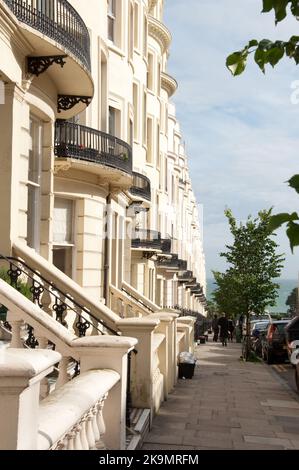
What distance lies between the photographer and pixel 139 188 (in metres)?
23.8

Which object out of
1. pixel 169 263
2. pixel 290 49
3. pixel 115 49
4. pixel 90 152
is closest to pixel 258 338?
pixel 169 263

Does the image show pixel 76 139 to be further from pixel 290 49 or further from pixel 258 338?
pixel 258 338

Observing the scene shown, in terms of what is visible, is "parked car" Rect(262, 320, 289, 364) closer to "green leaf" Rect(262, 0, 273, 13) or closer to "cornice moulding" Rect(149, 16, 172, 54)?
"cornice moulding" Rect(149, 16, 172, 54)

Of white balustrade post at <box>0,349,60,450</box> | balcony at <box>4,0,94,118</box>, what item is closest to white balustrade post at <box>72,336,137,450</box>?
white balustrade post at <box>0,349,60,450</box>

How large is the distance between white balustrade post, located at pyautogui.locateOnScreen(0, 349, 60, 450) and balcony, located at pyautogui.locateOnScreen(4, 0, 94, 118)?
6754 millimetres

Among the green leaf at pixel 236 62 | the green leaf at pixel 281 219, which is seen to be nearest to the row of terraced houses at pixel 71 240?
the green leaf at pixel 281 219

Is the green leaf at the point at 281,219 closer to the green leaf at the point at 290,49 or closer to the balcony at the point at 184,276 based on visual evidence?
the green leaf at the point at 290,49

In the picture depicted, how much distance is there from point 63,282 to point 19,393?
7008mm

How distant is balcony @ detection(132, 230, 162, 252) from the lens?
1136 inches

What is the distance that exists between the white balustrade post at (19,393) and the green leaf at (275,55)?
2.07 meters

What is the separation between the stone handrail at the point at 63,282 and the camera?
373 inches

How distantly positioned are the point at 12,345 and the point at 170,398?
→ 20.7 feet
